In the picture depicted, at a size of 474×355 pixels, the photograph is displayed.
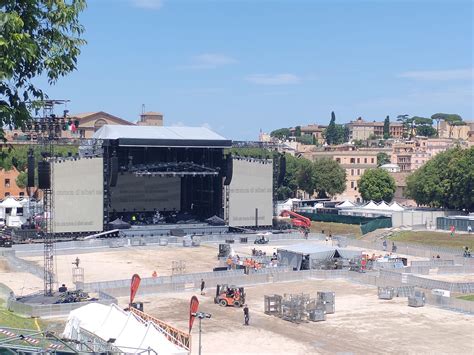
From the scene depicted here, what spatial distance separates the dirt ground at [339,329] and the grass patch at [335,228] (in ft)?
113

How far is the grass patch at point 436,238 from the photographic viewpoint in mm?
60562

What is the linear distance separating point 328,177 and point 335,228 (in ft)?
82.3

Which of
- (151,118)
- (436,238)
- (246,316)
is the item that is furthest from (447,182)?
(151,118)

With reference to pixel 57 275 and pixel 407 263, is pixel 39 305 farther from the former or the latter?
pixel 407 263

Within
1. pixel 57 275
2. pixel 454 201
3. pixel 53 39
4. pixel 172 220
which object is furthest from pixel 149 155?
pixel 53 39

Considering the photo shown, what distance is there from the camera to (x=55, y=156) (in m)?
61.2

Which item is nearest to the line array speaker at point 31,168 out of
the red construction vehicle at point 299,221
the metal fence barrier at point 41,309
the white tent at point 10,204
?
the white tent at point 10,204

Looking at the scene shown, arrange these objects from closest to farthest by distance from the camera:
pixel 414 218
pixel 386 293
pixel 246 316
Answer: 1. pixel 246 316
2. pixel 386 293
3. pixel 414 218

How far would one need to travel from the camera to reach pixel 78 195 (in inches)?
2393

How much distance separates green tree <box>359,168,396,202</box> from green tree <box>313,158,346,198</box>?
488 centimetres

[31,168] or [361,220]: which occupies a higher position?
[31,168]

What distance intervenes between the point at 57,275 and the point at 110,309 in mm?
22914

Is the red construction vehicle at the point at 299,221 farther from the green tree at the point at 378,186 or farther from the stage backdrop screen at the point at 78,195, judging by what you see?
the stage backdrop screen at the point at 78,195

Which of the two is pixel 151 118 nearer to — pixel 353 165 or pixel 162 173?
pixel 353 165
